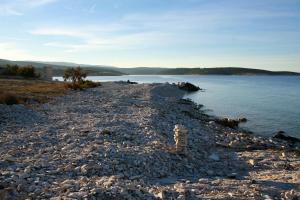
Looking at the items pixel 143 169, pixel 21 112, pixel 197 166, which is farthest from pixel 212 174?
pixel 21 112

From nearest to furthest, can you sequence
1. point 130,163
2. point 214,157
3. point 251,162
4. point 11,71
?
point 130,163
point 251,162
point 214,157
point 11,71

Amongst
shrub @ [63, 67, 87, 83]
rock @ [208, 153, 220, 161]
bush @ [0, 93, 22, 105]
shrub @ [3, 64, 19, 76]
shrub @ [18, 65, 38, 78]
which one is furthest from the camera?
shrub @ [3, 64, 19, 76]

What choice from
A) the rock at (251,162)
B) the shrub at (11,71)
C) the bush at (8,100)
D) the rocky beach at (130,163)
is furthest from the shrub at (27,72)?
the rock at (251,162)

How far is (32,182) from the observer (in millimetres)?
11414

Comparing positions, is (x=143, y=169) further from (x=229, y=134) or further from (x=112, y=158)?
(x=229, y=134)

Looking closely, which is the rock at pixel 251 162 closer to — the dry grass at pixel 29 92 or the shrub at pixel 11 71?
the dry grass at pixel 29 92

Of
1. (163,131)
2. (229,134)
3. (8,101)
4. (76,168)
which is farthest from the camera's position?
(8,101)

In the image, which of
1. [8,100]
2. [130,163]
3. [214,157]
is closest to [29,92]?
[8,100]

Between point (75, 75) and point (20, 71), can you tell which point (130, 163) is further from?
point (20, 71)

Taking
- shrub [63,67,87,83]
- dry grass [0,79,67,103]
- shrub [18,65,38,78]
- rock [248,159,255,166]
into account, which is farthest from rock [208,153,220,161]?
shrub [18,65,38,78]

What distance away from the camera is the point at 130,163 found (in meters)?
14.5

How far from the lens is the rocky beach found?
→ 11.3 m

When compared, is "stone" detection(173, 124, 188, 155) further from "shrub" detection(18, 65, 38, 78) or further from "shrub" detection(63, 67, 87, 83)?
"shrub" detection(18, 65, 38, 78)

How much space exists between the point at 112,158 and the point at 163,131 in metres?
8.51
